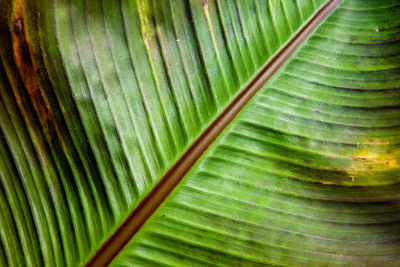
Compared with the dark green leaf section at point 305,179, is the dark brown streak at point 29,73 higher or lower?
higher

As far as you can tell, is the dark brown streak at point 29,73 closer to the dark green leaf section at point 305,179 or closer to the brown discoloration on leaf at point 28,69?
the brown discoloration on leaf at point 28,69

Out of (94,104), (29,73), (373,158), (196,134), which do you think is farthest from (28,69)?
(373,158)

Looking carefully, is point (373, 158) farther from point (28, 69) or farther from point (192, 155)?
point (28, 69)

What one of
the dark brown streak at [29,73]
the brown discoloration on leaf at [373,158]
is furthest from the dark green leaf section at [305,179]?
the dark brown streak at [29,73]

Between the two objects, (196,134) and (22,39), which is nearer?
(22,39)

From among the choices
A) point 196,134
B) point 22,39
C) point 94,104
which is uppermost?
point 22,39

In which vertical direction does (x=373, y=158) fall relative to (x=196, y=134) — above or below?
below

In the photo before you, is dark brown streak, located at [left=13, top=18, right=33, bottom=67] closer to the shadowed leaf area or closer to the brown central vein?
the shadowed leaf area
